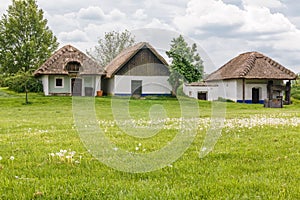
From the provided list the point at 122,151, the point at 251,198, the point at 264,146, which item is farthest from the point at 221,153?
the point at 251,198

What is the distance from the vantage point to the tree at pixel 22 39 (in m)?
60.2

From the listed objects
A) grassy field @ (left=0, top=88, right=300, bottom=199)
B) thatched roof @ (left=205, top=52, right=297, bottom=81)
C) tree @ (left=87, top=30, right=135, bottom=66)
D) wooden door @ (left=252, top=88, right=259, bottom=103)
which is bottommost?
grassy field @ (left=0, top=88, right=300, bottom=199)

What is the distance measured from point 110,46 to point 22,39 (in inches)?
727

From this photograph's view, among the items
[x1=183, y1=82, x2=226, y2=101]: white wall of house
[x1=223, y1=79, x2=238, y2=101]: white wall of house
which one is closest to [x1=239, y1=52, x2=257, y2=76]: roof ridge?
[x1=223, y1=79, x2=238, y2=101]: white wall of house

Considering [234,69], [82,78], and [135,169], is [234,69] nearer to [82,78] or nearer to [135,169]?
[82,78]

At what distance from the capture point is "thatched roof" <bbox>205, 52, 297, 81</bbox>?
4176 centimetres

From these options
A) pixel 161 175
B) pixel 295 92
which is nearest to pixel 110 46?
pixel 295 92

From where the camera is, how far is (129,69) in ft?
133

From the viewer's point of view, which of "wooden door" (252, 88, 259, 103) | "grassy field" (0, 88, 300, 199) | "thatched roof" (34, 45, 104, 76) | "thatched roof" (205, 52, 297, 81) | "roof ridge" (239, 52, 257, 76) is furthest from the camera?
"wooden door" (252, 88, 259, 103)

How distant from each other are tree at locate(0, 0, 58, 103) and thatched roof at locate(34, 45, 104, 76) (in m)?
17.1

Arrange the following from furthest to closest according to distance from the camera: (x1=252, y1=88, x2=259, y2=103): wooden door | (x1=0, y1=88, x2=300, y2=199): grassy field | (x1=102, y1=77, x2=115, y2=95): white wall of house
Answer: (x1=102, y1=77, x2=115, y2=95): white wall of house
(x1=252, y1=88, x2=259, y2=103): wooden door
(x1=0, y1=88, x2=300, y2=199): grassy field

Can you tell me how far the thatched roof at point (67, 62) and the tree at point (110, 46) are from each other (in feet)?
9.54

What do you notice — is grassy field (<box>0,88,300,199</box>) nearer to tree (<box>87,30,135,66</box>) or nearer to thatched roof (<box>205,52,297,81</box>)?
thatched roof (<box>205,52,297,81</box>)

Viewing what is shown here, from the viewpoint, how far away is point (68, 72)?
4312 centimetres
